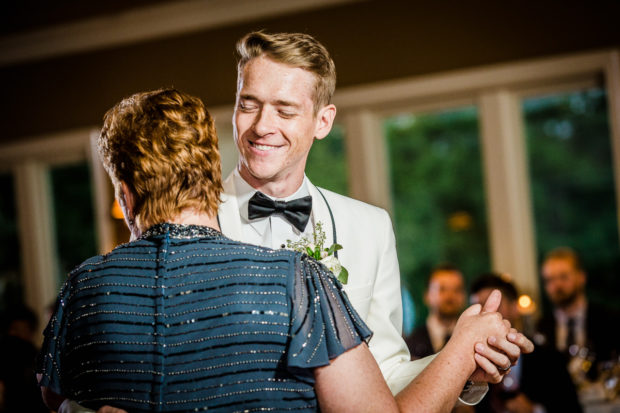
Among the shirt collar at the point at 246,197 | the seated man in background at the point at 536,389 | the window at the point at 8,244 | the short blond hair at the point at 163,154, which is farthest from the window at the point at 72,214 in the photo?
the short blond hair at the point at 163,154

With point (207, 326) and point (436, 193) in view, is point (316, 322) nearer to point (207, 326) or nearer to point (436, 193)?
point (207, 326)

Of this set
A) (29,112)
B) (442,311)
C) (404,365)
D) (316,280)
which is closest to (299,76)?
(316,280)


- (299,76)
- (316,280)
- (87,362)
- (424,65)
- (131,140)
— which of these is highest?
(424,65)

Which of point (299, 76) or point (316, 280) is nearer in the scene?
point (316, 280)

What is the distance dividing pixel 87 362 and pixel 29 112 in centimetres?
574

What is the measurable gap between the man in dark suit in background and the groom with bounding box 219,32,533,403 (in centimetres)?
338

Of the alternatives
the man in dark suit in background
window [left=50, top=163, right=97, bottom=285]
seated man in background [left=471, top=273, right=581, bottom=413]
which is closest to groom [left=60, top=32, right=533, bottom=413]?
seated man in background [left=471, top=273, right=581, bottom=413]

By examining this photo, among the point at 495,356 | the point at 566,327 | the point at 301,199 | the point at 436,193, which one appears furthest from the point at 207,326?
the point at 436,193

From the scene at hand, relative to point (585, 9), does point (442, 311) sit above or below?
below

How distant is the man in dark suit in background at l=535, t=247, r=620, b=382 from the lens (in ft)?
16.2

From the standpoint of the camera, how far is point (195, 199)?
1387 mm

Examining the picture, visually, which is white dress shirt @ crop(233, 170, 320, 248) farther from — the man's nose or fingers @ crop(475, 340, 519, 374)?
fingers @ crop(475, 340, 519, 374)

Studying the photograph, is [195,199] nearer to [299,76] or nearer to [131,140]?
[131,140]

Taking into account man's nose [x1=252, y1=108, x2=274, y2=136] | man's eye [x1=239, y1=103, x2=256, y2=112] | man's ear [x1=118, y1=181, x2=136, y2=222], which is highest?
man's eye [x1=239, y1=103, x2=256, y2=112]
